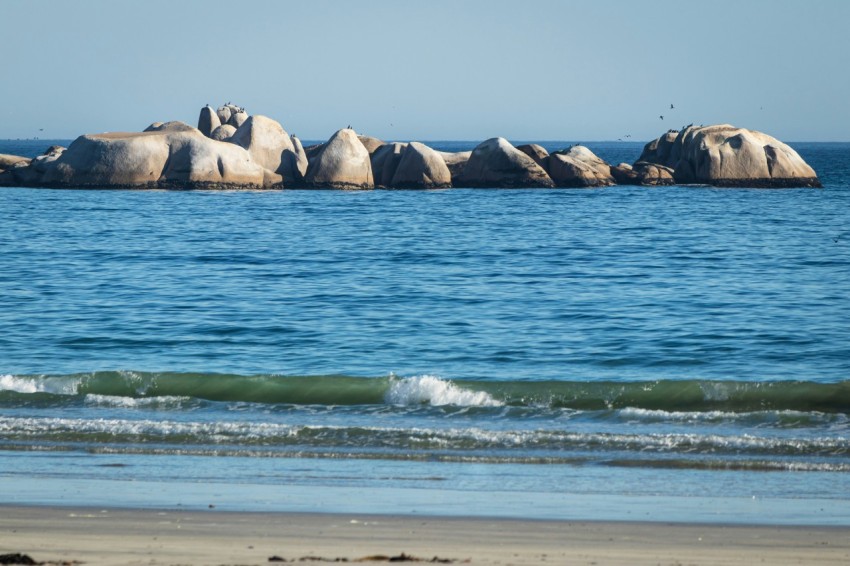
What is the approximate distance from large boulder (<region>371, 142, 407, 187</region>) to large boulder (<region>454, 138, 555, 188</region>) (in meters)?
3.36

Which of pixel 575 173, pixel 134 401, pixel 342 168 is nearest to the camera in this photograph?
pixel 134 401

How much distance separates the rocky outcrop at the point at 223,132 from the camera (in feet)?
198

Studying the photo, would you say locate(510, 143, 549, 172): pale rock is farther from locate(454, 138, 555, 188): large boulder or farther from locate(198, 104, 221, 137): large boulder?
locate(198, 104, 221, 137): large boulder

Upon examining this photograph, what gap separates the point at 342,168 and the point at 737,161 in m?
20.1

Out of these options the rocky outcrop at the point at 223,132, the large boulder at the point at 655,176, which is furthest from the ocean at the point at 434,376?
the large boulder at the point at 655,176

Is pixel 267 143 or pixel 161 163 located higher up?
pixel 267 143

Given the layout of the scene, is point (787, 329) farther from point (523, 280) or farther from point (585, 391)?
point (523, 280)

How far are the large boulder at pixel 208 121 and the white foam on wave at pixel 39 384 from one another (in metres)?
48.6

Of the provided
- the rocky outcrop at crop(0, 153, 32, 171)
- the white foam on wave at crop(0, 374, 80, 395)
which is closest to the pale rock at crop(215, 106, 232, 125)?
the rocky outcrop at crop(0, 153, 32, 171)

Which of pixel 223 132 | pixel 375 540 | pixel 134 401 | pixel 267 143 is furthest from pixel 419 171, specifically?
pixel 375 540

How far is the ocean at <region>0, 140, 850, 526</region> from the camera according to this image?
986 centimetres

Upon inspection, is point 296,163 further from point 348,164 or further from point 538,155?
point 538,155

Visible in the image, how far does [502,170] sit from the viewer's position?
5803 cm

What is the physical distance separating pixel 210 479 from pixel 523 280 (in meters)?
14.9
